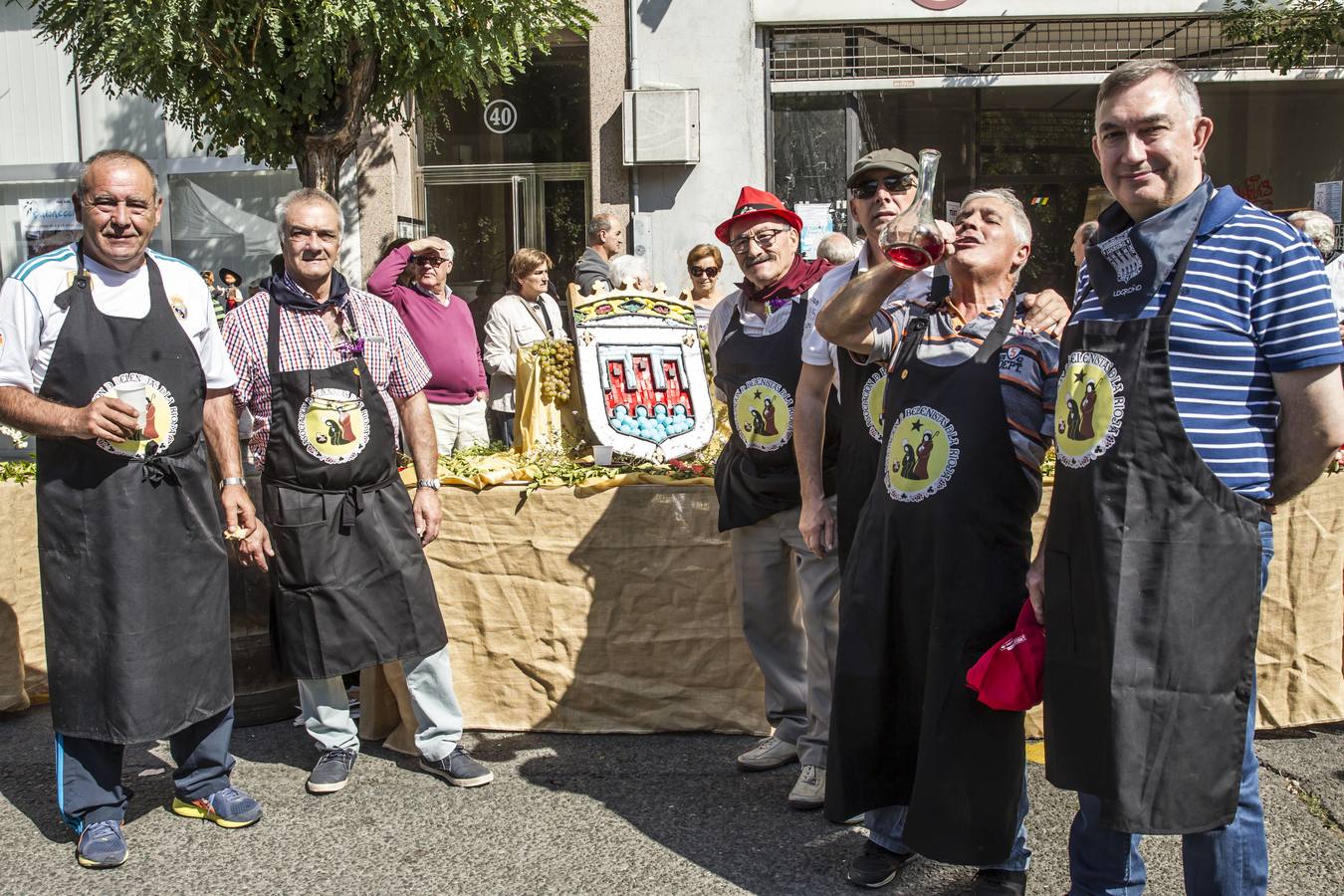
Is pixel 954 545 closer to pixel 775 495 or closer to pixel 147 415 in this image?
pixel 775 495

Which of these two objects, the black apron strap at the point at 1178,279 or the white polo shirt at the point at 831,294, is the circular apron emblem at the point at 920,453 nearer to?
the white polo shirt at the point at 831,294

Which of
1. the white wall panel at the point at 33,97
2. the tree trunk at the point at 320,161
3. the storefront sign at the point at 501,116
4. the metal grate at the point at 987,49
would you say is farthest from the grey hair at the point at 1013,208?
the white wall panel at the point at 33,97

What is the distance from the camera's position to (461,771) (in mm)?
4168

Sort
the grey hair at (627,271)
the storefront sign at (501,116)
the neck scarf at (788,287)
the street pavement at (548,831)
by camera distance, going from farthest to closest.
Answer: the storefront sign at (501,116)
the grey hair at (627,271)
the neck scarf at (788,287)
the street pavement at (548,831)

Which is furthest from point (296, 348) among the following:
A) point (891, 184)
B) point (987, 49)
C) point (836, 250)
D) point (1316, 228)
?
point (987, 49)

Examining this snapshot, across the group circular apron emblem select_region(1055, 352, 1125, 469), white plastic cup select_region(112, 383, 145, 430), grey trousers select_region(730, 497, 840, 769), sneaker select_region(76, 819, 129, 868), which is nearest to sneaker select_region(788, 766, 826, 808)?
grey trousers select_region(730, 497, 840, 769)

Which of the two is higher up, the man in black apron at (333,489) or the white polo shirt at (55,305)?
the white polo shirt at (55,305)

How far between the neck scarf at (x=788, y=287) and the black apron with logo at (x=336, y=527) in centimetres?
132

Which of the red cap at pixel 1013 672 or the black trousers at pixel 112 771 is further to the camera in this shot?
the black trousers at pixel 112 771

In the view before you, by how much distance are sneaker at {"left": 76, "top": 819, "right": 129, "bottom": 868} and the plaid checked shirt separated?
121cm

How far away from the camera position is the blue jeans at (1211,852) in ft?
8.61

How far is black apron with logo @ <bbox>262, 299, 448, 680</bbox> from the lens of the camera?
4000mm

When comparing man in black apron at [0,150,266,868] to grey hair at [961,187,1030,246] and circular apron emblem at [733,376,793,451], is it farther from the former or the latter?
grey hair at [961,187,1030,246]

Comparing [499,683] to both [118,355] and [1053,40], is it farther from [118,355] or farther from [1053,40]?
[1053,40]
